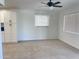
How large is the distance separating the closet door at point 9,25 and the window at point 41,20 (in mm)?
1883

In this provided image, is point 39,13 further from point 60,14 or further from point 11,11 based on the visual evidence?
point 11,11

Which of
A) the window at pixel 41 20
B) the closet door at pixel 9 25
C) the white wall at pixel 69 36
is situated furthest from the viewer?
the window at pixel 41 20

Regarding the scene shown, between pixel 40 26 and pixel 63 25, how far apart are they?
1.77 metres

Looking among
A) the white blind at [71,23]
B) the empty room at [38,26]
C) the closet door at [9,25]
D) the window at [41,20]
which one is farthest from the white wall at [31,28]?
the white blind at [71,23]

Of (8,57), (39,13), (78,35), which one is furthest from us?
(39,13)

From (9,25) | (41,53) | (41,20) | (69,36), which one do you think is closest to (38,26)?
(41,20)

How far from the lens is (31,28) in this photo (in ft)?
28.9

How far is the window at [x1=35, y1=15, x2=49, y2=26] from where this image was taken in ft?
28.9

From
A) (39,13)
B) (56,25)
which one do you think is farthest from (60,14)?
(39,13)

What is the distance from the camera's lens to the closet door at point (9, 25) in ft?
25.0

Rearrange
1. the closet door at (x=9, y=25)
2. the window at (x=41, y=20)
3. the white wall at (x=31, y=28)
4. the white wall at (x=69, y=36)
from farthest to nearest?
the window at (x=41, y=20) < the white wall at (x=31, y=28) < the closet door at (x=9, y=25) < the white wall at (x=69, y=36)

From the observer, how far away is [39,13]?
877 centimetres

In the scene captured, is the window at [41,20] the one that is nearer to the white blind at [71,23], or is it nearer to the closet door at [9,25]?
the white blind at [71,23]

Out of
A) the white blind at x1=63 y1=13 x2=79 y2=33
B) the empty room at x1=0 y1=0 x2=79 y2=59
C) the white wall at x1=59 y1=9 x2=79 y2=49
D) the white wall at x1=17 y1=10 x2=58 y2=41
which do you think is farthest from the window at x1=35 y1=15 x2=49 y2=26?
the white blind at x1=63 y1=13 x2=79 y2=33
